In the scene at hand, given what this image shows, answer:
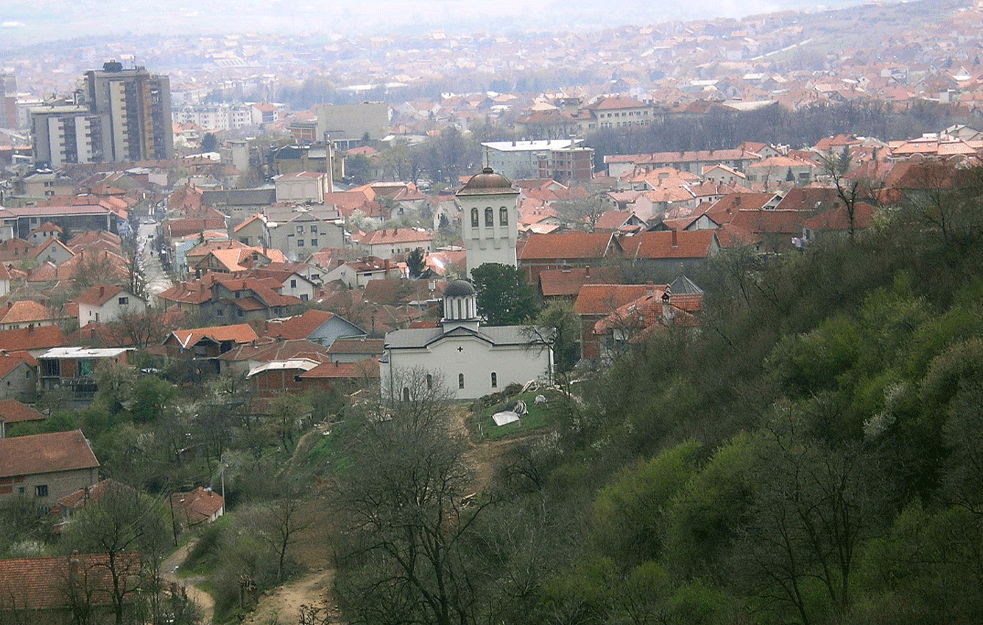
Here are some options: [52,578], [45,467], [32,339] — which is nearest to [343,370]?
[45,467]

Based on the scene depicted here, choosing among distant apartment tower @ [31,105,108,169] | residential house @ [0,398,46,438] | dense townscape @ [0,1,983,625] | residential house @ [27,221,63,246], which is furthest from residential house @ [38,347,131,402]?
distant apartment tower @ [31,105,108,169]

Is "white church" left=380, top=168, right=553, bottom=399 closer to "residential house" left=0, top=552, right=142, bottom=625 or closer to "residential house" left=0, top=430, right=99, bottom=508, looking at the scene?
"residential house" left=0, top=430, right=99, bottom=508

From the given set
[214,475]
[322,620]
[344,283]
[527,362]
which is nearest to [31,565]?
[322,620]

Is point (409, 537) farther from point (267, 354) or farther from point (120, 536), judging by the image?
point (267, 354)

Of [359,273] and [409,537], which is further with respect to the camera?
[359,273]

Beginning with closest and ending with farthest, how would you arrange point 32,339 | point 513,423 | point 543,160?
point 513,423 < point 32,339 < point 543,160
